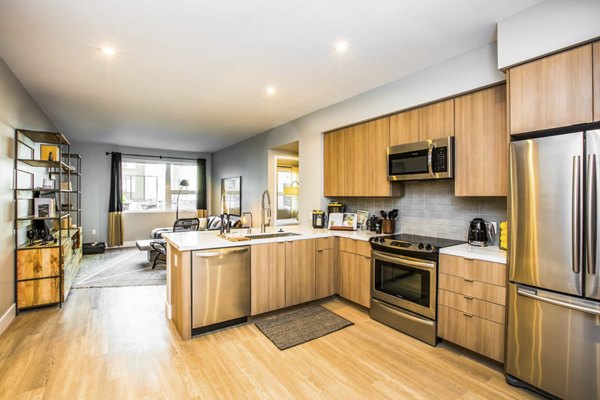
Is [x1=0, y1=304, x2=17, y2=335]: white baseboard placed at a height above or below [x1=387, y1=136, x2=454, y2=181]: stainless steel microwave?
below

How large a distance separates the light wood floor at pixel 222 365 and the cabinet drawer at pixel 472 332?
140 millimetres

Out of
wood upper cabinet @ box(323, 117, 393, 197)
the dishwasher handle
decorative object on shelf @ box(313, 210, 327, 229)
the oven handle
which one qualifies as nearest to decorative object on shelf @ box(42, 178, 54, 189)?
the dishwasher handle

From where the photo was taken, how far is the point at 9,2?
198 centimetres

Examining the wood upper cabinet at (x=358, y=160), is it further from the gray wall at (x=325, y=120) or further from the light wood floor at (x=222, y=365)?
the light wood floor at (x=222, y=365)

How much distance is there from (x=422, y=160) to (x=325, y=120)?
5.69 ft

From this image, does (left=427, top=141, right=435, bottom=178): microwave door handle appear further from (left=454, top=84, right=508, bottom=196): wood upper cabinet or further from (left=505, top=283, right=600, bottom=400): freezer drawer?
(left=505, top=283, right=600, bottom=400): freezer drawer

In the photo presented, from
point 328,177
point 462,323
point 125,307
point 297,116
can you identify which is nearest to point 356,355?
point 462,323

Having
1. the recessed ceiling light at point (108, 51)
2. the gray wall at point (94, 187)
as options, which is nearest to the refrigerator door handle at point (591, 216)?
the recessed ceiling light at point (108, 51)

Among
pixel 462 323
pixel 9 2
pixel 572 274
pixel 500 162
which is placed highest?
pixel 9 2

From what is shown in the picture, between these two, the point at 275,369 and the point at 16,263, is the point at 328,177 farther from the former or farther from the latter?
the point at 16,263

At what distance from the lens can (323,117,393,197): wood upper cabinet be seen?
3549 millimetres

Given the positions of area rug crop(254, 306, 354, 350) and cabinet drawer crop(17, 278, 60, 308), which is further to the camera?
cabinet drawer crop(17, 278, 60, 308)

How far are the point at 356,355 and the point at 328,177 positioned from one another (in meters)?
2.47

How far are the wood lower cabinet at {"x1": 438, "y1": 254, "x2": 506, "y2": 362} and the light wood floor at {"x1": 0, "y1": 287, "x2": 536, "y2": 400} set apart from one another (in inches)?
7.3
